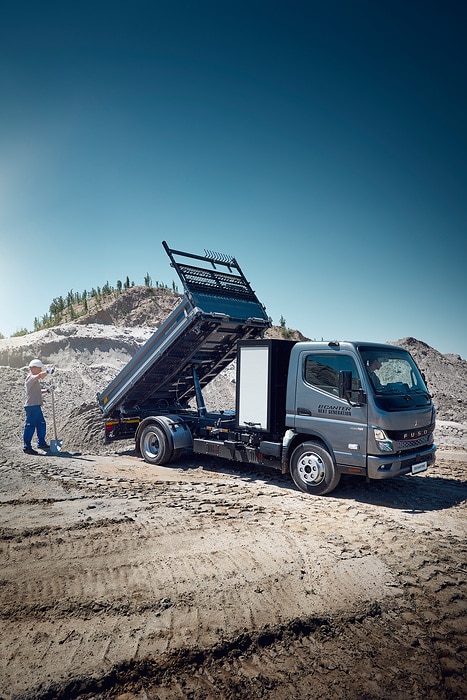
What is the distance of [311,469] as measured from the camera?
281 inches

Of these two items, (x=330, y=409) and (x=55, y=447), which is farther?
(x=55, y=447)

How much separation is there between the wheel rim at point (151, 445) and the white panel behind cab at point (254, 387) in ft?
7.50

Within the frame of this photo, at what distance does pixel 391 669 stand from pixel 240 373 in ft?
18.0

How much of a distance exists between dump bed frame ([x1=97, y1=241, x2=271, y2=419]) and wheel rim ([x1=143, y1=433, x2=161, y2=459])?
2.62ft

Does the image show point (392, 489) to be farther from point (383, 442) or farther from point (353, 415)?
point (353, 415)

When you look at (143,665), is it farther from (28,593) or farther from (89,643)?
(28,593)

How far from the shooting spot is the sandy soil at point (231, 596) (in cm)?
294

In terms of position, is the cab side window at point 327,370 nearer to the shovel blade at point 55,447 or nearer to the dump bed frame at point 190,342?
the dump bed frame at point 190,342

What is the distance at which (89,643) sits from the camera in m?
3.22

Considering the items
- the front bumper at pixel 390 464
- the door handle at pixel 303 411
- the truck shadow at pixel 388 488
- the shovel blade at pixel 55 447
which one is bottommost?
the truck shadow at pixel 388 488

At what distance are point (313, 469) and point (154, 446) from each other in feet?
12.6

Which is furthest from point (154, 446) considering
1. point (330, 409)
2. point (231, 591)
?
point (231, 591)

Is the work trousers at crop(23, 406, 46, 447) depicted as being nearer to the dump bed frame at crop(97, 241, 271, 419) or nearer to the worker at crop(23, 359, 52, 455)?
the worker at crop(23, 359, 52, 455)

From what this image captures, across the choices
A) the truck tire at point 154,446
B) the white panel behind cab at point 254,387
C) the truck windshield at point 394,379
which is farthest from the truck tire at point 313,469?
the truck tire at point 154,446
